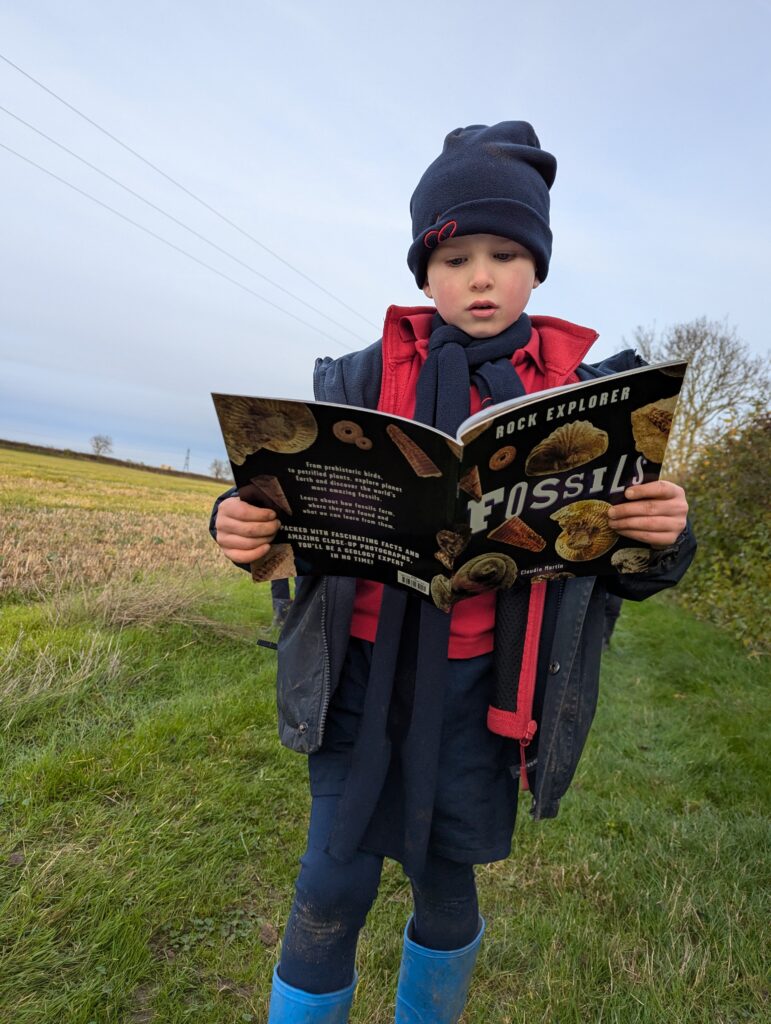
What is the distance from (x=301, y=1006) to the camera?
1.46 m

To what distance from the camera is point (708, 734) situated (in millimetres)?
4289

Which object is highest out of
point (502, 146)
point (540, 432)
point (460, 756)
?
point (502, 146)

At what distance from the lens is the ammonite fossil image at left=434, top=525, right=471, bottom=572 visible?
1.20 m

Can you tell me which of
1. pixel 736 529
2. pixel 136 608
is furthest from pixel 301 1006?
pixel 736 529

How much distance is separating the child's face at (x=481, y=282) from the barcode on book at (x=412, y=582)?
0.68 meters

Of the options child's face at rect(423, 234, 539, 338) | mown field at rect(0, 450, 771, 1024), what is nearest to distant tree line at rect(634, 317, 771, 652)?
mown field at rect(0, 450, 771, 1024)

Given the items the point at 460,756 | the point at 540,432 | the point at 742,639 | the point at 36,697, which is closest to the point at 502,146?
the point at 540,432

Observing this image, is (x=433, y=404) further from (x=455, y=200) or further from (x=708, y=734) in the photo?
(x=708, y=734)

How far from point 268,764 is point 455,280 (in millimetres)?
2542

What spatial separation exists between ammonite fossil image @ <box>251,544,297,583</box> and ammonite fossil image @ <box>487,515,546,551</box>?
421 millimetres

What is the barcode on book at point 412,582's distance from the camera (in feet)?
4.18

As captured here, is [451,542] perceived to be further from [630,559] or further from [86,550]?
[86,550]

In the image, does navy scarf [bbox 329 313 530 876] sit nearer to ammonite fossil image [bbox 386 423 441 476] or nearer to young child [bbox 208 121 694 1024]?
young child [bbox 208 121 694 1024]

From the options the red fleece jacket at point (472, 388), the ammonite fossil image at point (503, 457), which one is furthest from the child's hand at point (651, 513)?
the red fleece jacket at point (472, 388)
